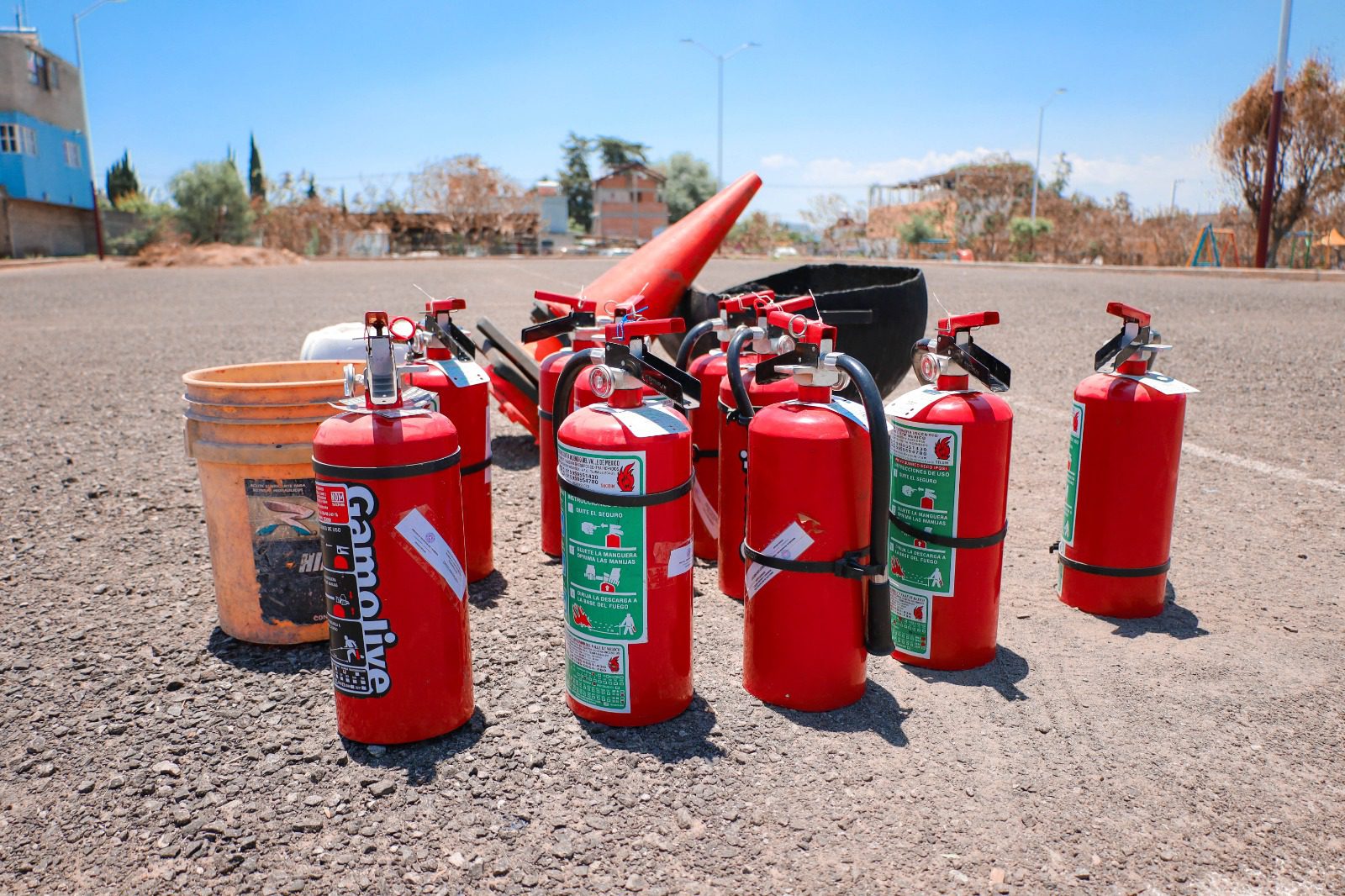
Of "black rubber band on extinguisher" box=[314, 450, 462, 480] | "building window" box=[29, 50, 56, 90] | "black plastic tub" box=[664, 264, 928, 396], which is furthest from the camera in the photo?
"building window" box=[29, 50, 56, 90]

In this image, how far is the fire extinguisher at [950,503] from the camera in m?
2.61

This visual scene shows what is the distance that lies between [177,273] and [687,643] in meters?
27.0

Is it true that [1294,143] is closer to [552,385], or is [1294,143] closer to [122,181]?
[552,385]

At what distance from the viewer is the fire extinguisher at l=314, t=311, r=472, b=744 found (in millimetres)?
2193

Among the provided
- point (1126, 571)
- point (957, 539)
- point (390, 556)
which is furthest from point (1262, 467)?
point (390, 556)

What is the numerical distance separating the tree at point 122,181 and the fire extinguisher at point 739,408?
2751 inches

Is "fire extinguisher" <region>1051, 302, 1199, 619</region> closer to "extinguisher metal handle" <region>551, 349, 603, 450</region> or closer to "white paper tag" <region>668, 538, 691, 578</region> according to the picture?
"white paper tag" <region>668, 538, 691, 578</region>

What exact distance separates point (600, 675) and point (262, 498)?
121 cm

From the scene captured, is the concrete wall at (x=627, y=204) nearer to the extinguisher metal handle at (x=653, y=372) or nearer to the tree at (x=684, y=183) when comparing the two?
the tree at (x=684, y=183)

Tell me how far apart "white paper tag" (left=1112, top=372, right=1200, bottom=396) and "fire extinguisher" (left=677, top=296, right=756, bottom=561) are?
51.8 inches

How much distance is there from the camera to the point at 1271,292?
43.9 ft

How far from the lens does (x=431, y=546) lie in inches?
89.4

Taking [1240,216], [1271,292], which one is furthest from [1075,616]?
[1240,216]

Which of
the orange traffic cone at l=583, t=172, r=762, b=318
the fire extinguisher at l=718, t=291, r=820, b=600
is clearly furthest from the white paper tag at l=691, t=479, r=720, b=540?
the orange traffic cone at l=583, t=172, r=762, b=318
